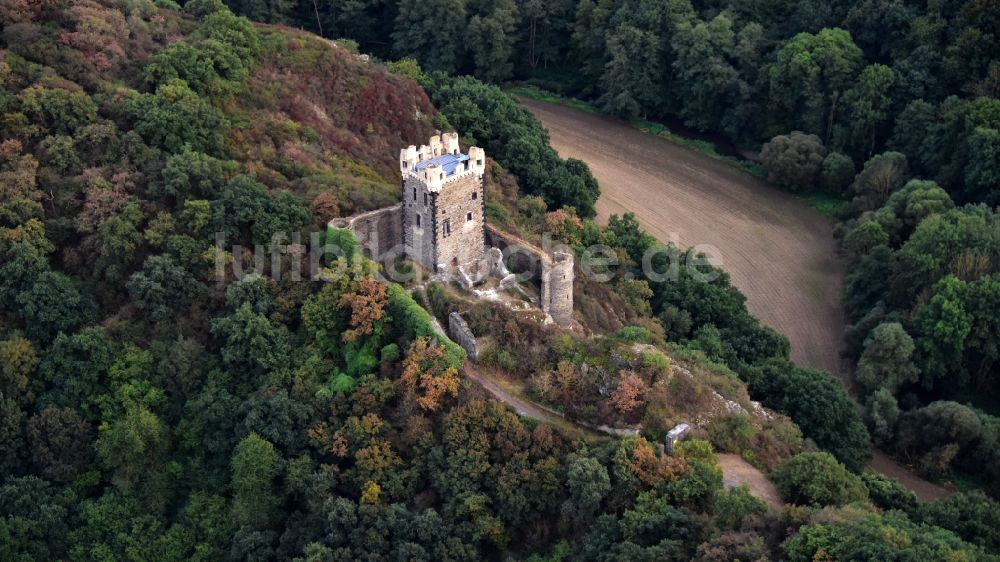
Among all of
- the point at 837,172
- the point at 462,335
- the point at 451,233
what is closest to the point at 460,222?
the point at 451,233

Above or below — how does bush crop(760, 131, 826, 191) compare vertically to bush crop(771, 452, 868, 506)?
above

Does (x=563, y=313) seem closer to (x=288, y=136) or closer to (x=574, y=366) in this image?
(x=574, y=366)

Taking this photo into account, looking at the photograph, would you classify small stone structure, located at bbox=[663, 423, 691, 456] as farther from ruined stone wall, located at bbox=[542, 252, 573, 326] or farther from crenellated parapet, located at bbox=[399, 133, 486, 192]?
crenellated parapet, located at bbox=[399, 133, 486, 192]

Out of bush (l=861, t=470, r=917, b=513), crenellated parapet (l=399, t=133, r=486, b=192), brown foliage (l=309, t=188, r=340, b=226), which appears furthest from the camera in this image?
brown foliage (l=309, t=188, r=340, b=226)

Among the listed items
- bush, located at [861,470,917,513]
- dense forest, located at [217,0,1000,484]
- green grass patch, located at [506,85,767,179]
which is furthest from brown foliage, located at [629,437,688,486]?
green grass patch, located at [506,85,767,179]

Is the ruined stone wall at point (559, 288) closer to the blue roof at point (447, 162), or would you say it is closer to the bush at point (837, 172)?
the blue roof at point (447, 162)

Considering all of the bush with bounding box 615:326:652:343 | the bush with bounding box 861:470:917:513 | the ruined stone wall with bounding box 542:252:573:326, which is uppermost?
the ruined stone wall with bounding box 542:252:573:326
